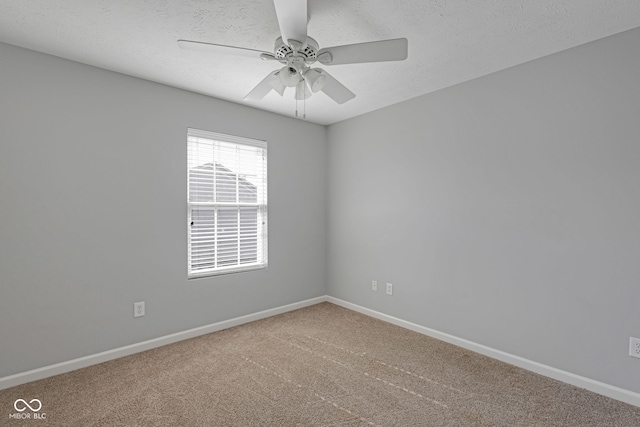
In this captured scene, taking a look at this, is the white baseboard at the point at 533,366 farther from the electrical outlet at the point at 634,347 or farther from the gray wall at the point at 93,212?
the gray wall at the point at 93,212

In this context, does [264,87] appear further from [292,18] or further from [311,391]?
[311,391]

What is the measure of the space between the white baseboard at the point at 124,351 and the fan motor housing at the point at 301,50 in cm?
264

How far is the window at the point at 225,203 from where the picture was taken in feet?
10.3

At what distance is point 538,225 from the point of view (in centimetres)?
242

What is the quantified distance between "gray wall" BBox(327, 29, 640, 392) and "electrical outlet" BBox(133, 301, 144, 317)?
241 cm

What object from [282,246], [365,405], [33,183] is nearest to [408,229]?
[282,246]

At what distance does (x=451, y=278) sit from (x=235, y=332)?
223 centimetres

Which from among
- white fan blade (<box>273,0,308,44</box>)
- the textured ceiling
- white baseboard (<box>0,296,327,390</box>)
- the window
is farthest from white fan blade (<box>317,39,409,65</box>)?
white baseboard (<box>0,296,327,390</box>)

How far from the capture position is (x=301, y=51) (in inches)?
71.7

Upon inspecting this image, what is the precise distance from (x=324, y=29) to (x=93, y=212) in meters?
2.29

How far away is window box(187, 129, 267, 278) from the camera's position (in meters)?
3.14

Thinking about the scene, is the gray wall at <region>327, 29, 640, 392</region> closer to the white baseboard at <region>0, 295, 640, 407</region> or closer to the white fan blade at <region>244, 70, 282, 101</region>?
the white baseboard at <region>0, 295, 640, 407</region>

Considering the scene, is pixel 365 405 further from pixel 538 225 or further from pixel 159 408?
pixel 538 225

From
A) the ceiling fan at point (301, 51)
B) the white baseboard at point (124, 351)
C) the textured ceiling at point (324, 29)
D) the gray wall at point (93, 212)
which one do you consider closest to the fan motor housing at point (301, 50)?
the ceiling fan at point (301, 51)
